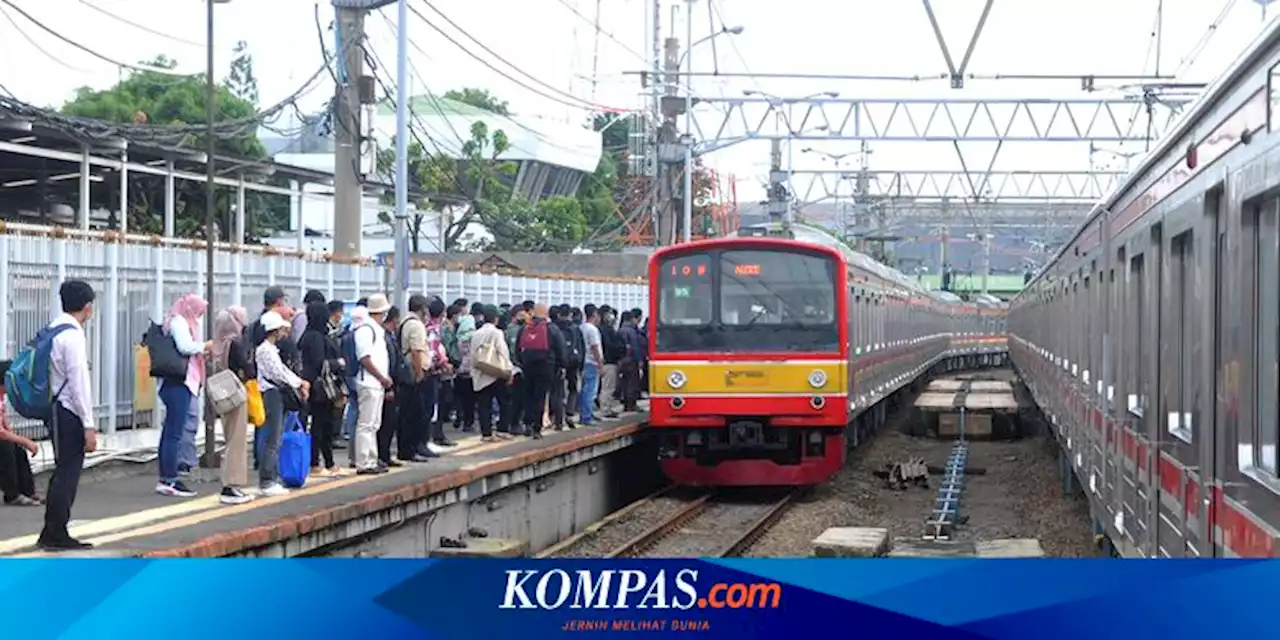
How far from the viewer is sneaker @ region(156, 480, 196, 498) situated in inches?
431

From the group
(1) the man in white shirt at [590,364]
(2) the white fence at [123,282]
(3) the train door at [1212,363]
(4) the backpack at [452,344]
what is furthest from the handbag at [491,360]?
(3) the train door at [1212,363]

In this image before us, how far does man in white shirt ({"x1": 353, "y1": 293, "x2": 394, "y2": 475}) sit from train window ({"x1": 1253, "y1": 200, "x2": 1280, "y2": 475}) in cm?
797

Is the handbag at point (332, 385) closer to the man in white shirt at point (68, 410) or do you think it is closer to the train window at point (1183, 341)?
the man in white shirt at point (68, 410)

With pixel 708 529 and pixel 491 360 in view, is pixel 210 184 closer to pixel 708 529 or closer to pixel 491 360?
pixel 491 360

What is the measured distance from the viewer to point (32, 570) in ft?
13.4

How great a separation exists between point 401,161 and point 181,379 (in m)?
7.47

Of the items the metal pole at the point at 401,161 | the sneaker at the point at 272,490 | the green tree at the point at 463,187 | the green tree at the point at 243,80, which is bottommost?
the sneaker at the point at 272,490

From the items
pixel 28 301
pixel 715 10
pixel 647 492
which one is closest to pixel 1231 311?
pixel 28 301

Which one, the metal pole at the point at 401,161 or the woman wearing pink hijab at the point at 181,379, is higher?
the metal pole at the point at 401,161

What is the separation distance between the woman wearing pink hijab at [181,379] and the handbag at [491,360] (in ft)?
15.1

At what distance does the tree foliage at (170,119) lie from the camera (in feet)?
94.4

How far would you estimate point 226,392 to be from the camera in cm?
1027

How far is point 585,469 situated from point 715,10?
A: 37.2 feet

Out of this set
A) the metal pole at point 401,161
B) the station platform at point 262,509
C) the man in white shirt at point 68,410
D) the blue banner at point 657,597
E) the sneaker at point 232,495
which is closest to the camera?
the blue banner at point 657,597
